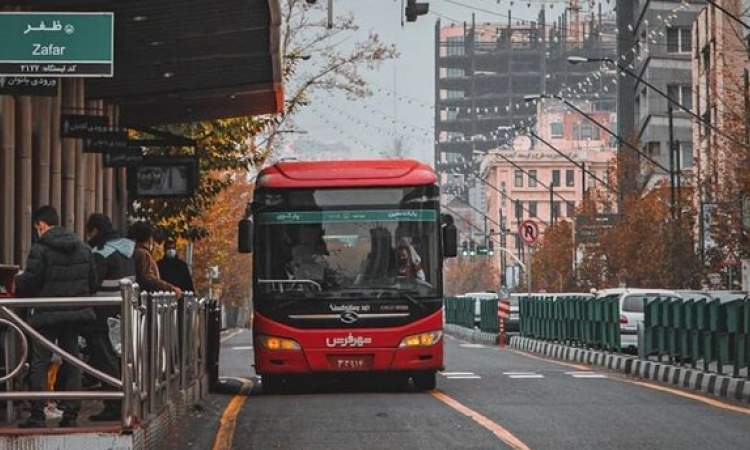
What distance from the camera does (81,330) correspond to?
46.3 ft

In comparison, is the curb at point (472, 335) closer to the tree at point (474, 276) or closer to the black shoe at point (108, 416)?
the black shoe at point (108, 416)

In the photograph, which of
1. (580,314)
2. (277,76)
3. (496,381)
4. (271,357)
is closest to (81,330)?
(271,357)

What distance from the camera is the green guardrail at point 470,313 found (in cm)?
7069

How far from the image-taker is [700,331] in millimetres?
29578

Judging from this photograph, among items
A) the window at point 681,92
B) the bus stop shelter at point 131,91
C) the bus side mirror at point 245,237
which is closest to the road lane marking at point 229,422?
the bus side mirror at point 245,237

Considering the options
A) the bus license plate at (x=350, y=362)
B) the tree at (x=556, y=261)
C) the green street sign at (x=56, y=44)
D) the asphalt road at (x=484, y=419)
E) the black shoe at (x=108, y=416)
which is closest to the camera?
the black shoe at (x=108, y=416)

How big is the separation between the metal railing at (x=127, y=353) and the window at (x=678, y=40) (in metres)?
93.8

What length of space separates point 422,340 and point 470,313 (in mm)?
59751

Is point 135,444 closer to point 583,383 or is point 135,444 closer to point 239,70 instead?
point 583,383

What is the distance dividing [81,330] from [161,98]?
21781mm

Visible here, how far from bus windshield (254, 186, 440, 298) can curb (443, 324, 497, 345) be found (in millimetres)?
41952

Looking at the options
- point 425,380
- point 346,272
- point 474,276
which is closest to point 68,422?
point 346,272

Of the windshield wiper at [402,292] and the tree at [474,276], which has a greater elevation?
the windshield wiper at [402,292]

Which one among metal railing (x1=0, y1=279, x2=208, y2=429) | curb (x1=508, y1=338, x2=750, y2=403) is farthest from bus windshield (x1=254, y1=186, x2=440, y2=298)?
metal railing (x1=0, y1=279, x2=208, y2=429)
